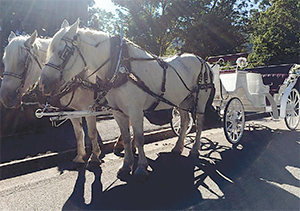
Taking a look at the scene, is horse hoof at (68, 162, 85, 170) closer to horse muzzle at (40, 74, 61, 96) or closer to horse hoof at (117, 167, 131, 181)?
horse hoof at (117, 167, 131, 181)

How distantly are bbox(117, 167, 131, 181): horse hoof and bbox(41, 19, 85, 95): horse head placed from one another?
5.12ft

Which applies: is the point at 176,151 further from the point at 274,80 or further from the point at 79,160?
the point at 274,80

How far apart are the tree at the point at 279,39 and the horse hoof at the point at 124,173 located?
610 inches

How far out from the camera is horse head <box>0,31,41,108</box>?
10.7ft

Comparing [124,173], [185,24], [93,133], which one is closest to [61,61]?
[93,133]

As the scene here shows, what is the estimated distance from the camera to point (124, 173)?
11.8ft

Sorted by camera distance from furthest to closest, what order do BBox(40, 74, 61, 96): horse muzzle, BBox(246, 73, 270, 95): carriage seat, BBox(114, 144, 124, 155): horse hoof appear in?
BBox(246, 73, 270, 95): carriage seat
BBox(114, 144, 124, 155): horse hoof
BBox(40, 74, 61, 96): horse muzzle

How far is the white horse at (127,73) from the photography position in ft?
8.89

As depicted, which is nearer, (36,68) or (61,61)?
(61,61)

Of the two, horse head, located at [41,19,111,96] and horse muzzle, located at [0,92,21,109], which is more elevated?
horse head, located at [41,19,111,96]

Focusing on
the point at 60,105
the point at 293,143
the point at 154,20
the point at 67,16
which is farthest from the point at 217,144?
the point at 154,20

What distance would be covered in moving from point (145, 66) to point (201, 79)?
1.51m

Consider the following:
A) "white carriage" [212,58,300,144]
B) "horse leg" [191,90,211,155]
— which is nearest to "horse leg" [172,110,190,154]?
"horse leg" [191,90,211,155]

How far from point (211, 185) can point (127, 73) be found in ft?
6.12
